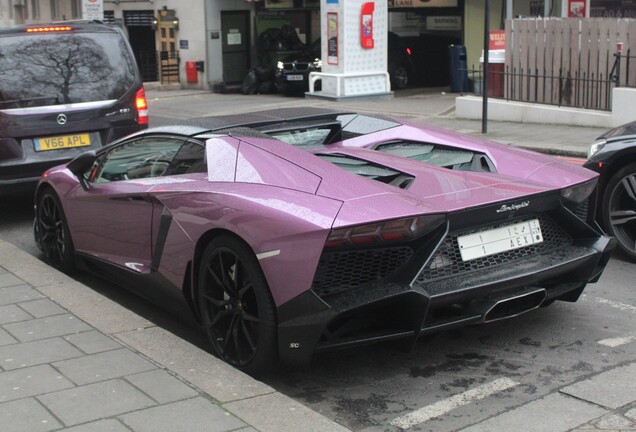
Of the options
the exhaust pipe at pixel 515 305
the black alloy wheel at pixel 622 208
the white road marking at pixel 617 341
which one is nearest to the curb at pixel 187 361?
the exhaust pipe at pixel 515 305

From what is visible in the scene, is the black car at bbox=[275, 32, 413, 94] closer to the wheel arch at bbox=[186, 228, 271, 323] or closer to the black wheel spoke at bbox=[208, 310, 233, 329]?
the wheel arch at bbox=[186, 228, 271, 323]

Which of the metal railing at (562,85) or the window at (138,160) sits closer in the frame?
the window at (138,160)

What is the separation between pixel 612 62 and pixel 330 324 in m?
12.1

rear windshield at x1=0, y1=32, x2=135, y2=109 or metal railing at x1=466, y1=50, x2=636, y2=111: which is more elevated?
rear windshield at x1=0, y1=32, x2=135, y2=109

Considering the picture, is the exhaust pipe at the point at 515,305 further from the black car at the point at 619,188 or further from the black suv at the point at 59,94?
the black suv at the point at 59,94

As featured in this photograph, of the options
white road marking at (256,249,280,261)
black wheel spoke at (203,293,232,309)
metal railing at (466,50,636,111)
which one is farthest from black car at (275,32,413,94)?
white road marking at (256,249,280,261)

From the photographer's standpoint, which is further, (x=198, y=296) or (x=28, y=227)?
(x=28, y=227)

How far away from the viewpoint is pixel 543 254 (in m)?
5.21

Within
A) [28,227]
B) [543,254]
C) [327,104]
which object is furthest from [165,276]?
[327,104]

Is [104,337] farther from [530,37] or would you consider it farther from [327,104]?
[327,104]

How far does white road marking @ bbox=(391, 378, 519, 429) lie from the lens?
14.6 feet

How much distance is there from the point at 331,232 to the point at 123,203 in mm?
2103

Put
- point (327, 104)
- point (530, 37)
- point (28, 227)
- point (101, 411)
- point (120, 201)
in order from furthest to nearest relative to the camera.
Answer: point (327, 104)
point (530, 37)
point (28, 227)
point (120, 201)
point (101, 411)

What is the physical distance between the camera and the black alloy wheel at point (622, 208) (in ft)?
23.4
